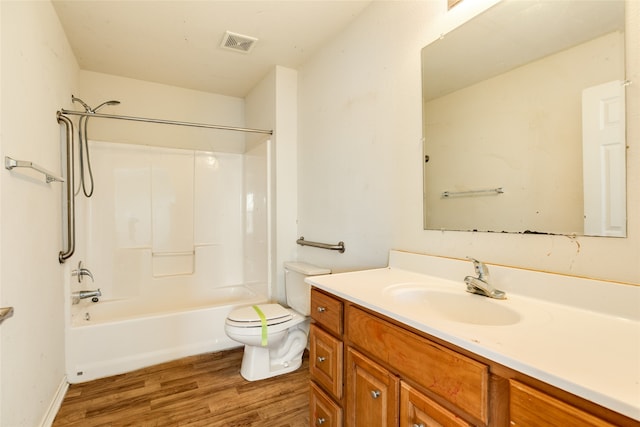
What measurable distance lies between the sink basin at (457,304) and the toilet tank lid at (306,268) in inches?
36.8

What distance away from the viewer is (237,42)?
7.18 ft

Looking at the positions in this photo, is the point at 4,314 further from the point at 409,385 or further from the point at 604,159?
the point at 604,159

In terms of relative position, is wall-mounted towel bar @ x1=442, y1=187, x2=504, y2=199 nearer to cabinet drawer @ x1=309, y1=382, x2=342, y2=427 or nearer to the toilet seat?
cabinet drawer @ x1=309, y1=382, x2=342, y2=427

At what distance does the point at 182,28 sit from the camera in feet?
6.65

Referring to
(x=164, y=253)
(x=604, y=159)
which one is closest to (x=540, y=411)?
(x=604, y=159)

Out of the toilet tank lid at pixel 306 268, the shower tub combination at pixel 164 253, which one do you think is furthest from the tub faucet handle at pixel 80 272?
the toilet tank lid at pixel 306 268

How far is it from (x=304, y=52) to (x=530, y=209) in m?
2.00

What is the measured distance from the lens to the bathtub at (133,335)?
6.66 feet

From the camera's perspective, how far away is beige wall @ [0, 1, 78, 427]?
3.85 feet

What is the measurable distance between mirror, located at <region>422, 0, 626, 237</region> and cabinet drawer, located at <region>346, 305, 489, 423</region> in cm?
60

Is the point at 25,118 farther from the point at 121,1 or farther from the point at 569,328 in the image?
the point at 569,328

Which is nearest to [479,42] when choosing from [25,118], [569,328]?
[569,328]

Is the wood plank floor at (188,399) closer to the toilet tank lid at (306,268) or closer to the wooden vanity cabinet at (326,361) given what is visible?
the wooden vanity cabinet at (326,361)

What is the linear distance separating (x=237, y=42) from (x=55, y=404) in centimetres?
258
